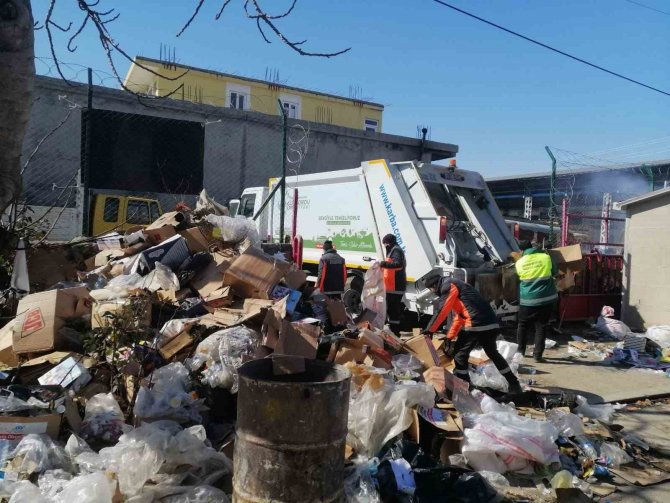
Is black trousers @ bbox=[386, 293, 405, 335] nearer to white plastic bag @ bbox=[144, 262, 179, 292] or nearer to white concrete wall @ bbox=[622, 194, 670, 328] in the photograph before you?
white plastic bag @ bbox=[144, 262, 179, 292]

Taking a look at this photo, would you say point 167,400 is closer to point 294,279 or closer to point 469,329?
point 294,279

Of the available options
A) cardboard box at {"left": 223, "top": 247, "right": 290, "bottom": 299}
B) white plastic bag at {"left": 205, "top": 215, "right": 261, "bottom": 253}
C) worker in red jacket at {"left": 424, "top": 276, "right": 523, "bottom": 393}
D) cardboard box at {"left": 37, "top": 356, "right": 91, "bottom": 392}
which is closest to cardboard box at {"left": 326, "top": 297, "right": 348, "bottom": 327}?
cardboard box at {"left": 223, "top": 247, "right": 290, "bottom": 299}

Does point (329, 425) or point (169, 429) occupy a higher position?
point (329, 425)

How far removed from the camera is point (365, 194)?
880cm

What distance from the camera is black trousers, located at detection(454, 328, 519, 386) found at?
18.0 feet

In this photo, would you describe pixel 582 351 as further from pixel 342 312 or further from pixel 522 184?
pixel 522 184

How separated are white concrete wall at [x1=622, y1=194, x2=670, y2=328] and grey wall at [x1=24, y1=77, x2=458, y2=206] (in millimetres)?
6294

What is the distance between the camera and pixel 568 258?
8523 millimetres

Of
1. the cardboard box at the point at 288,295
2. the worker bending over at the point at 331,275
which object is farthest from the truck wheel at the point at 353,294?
the cardboard box at the point at 288,295

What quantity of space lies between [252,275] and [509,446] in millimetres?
2694

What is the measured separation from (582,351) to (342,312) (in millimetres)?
3958

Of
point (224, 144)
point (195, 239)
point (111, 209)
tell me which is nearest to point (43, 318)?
point (195, 239)

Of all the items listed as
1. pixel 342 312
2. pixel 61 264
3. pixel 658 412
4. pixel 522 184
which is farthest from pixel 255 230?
pixel 522 184

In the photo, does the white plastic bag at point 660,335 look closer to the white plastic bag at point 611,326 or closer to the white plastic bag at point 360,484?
the white plastic bag at point 611,326
